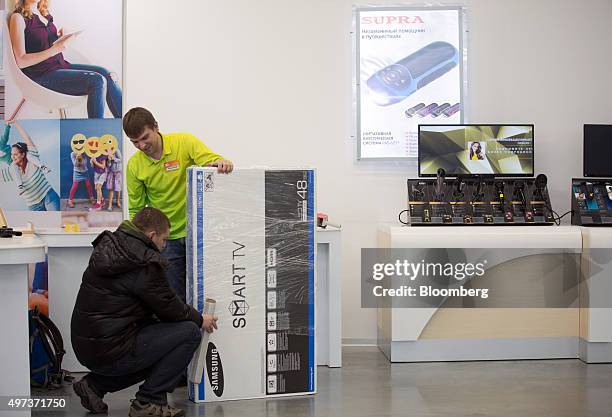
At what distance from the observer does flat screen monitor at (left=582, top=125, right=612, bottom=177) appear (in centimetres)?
563

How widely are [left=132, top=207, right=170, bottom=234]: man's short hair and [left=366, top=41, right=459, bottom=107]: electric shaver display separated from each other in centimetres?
248

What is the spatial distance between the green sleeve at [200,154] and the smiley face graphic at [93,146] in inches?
60.1

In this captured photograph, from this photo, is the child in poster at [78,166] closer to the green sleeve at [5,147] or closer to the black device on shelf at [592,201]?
the green sleeve at [5,147]

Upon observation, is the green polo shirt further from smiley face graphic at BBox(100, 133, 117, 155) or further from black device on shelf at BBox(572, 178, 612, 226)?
black device on shelf at BBox(572, 178, 612, 226)

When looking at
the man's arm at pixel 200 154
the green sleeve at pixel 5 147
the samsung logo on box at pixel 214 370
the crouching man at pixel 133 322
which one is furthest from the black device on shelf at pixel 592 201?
the green sleeve at pixel 5 147

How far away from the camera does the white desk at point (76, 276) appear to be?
16.2ft

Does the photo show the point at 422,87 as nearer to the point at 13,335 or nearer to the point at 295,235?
the point at 295,235

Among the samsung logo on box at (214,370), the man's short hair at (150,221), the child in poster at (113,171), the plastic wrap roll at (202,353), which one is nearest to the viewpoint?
the man's short hair at (150,221)

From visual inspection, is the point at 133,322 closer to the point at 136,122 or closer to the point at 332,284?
the point at 136,122

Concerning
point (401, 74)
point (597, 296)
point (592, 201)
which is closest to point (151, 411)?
point (597, 296)

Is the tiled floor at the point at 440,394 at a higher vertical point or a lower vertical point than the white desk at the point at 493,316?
lower

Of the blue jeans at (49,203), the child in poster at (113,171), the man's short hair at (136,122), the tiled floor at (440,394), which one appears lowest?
the tiled floor at (440,394)

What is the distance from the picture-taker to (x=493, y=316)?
17.2ft

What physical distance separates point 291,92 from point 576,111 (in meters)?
2.12
